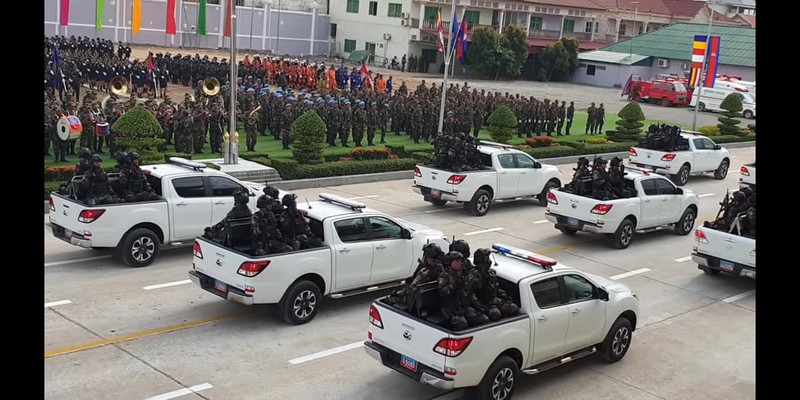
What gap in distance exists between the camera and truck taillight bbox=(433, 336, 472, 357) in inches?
341

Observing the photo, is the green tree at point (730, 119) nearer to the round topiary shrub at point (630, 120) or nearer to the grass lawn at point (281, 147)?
the round topiary shrub at point (630, 120)

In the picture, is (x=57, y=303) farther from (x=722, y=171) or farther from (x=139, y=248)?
(x=722, y=171)

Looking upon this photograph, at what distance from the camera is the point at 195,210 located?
47.6 ft

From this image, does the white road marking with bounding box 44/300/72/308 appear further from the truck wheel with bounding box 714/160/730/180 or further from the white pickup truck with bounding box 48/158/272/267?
the truck wheel with bounding box 714/160/730/180

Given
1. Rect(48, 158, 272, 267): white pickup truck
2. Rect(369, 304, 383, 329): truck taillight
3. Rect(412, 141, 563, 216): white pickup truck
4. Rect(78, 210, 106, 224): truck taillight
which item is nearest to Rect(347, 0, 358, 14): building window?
Rect(412, 141, 563, 216): white pickup truck

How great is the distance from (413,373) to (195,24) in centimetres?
5772

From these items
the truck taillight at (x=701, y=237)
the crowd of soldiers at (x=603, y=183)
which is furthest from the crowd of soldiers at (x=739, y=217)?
the crowd of soldiers at (x=603, y=183)

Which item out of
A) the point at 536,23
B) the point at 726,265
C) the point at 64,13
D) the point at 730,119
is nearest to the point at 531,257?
the point at 726,265

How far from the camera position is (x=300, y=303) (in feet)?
38.2

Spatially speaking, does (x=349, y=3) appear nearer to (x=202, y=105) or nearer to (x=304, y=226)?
(x=202, y=105)

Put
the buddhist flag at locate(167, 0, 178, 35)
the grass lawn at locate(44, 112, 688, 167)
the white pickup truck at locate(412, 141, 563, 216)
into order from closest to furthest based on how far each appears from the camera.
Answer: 1. the white pickup truck at locate(412, 141, 563, 216)
2. the grass lawn at locate(44, 112, 688, 167)
3. the buddhist flag at locate(167, 0, 178, 35)

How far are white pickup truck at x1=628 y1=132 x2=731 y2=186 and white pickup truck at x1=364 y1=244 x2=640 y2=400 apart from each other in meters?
15.6

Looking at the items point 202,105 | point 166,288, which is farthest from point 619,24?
point 166,288
